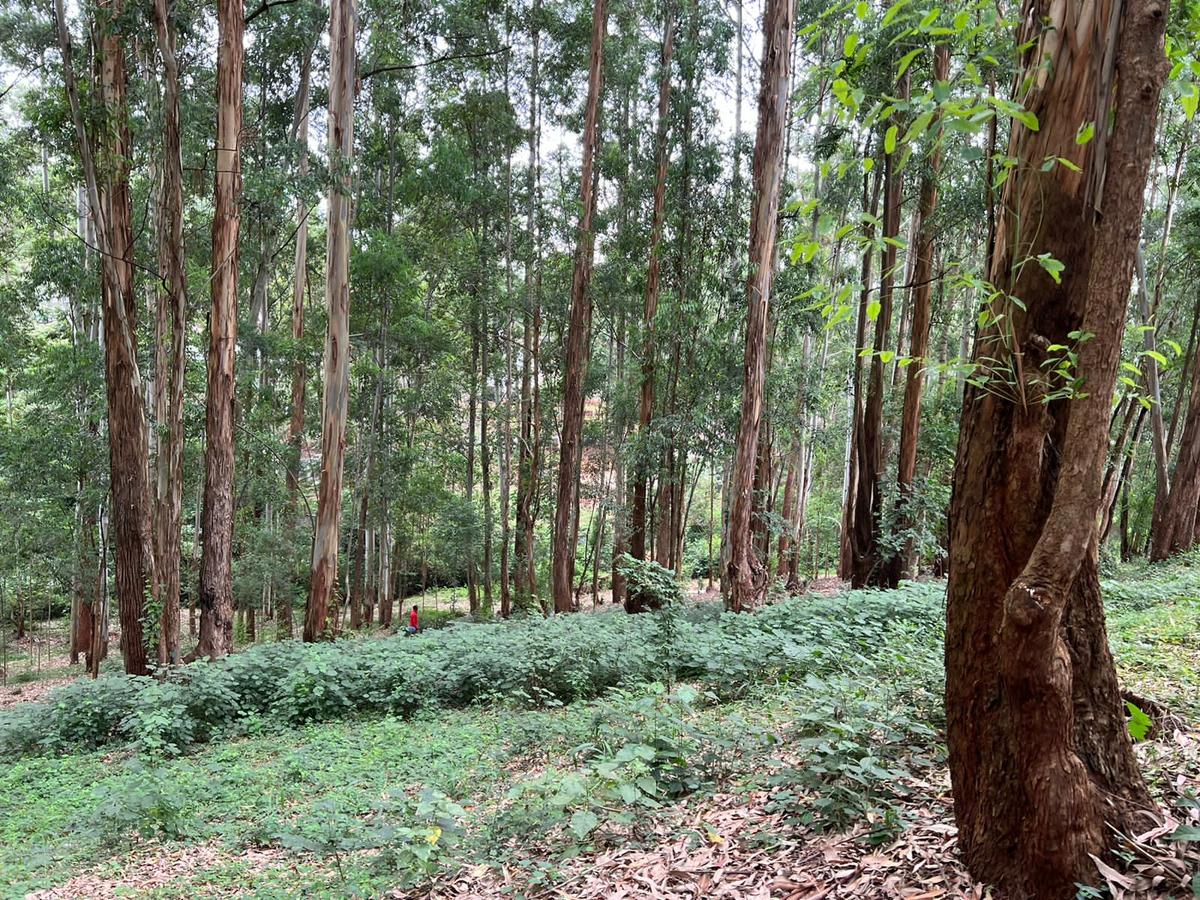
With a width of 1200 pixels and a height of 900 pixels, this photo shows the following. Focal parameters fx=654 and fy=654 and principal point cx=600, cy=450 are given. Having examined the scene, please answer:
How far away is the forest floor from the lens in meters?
2.36

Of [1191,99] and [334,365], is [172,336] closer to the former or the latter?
[334,365]

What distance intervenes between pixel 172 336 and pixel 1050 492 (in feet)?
32.1

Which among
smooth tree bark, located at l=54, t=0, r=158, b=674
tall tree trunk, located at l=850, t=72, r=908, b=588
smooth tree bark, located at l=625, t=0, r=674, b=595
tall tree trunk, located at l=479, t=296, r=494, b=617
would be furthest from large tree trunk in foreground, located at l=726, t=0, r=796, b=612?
tall tree trunk, located at l=479, t=296, r=494, b=617

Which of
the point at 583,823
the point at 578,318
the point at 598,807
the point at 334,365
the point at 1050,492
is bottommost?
the point at 598,807

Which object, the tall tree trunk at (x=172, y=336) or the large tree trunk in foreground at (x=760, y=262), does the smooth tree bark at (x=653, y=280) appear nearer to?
the large tree trunk in foreground at (x=760, y=262)

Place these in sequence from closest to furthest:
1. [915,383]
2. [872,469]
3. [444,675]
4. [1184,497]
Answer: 1. [444,675]
2. [915,383]
3. [872,469]
4. [1184,497]

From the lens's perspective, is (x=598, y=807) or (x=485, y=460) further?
(x=485, y=460)

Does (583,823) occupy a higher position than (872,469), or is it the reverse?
(872,469)

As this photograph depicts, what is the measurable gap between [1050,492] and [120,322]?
380 inches

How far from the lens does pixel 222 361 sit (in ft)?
27.7

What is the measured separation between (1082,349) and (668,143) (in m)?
13.2

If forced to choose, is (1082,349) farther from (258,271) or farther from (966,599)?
(258,271)

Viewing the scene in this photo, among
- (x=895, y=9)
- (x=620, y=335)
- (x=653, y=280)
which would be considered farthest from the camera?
(x=620, y=335)

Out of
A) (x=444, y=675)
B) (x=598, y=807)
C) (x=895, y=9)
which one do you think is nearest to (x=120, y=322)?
(x=444, y=675)
